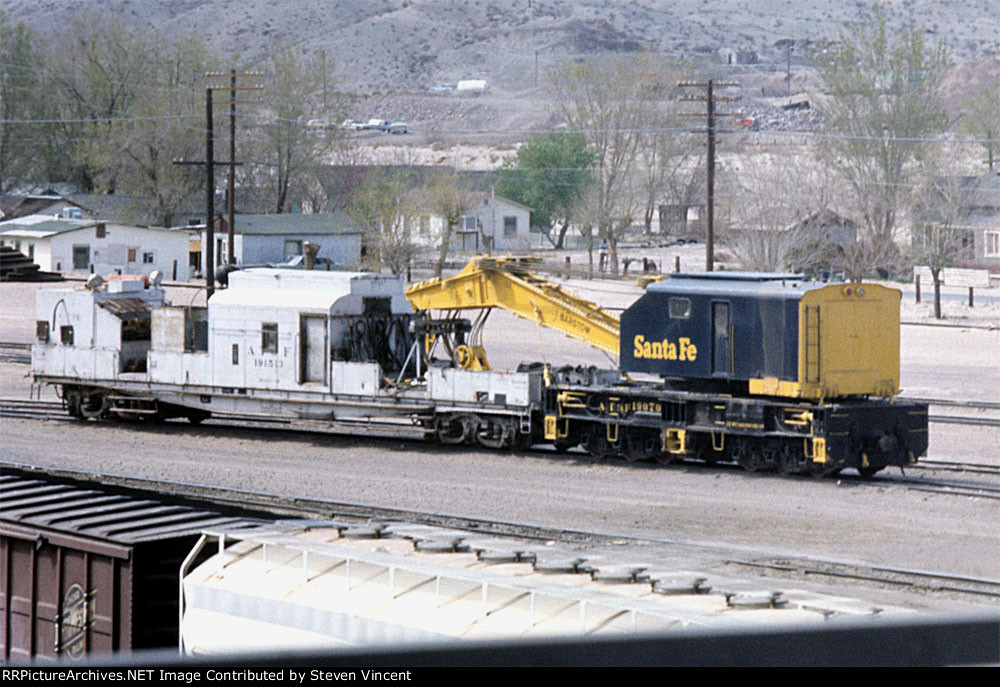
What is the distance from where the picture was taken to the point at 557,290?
74.2ft

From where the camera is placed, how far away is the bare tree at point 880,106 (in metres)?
61.9

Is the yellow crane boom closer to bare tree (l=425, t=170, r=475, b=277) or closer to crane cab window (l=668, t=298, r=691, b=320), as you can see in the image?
crane cab window (l=668, t=298, r=691, b=320)

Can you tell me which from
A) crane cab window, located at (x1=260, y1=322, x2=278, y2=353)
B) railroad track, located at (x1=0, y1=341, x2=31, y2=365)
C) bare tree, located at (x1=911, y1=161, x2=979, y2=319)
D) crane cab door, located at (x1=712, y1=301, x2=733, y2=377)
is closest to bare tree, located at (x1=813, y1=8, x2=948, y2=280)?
bare tree, located at (x1=911, y1=161, x2=979, y2=319)

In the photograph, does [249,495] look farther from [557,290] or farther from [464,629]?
[464,629]

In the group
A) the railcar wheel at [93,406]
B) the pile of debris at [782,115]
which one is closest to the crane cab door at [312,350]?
the railcar wheel at [93,406]

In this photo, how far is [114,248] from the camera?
6125 centimetres

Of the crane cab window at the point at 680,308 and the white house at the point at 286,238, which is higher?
the white house at the point at 286,238

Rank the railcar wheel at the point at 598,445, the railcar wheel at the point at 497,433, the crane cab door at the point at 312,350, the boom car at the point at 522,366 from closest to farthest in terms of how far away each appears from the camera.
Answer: the boom car at the point at 522,366 < the railcar wheel at the point at 598,445 < the railcar wheel at the point at 497,433 < the crane cab door at the point at 312,350

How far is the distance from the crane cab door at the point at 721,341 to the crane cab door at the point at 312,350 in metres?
7.40

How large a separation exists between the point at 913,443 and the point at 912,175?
45.3m

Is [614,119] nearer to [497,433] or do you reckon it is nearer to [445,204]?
[445,204]

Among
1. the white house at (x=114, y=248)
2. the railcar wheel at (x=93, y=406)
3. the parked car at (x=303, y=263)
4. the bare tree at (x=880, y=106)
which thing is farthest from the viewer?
the bare tree at (x=880, y=106)

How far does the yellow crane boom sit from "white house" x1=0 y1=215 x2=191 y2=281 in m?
40.0

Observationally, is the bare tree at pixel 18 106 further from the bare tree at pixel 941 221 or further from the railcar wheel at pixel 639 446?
the railcar wheel at pixel 639 446
